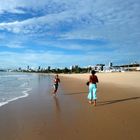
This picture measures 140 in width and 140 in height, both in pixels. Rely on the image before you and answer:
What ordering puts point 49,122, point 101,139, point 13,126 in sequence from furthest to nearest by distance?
point 49,122 < point 13,126 < point 101,139

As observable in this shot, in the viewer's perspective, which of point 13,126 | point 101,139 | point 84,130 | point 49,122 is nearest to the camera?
point 101,139

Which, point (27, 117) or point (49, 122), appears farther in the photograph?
point (27, 117)

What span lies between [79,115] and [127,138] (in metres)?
3.56

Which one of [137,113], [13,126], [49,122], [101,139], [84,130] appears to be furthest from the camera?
[137,113]

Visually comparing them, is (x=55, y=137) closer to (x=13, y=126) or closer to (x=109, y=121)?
(x=13, y=126)

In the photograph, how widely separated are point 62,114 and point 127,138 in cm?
414

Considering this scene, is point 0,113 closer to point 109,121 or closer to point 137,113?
point 109,121

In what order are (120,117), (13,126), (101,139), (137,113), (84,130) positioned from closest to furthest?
(101,139) → (84,130) → (13,126) → (120,117) → (137,113)

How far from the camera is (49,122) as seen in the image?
880 centimetres

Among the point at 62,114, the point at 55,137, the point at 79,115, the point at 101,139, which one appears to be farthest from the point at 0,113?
the point at 101,139

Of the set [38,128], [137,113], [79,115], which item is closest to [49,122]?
[38,128]

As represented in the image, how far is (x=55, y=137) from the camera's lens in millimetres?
6883

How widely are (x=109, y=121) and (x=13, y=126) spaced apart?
→ 318 centimetres

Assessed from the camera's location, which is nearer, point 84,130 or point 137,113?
point 84,130
